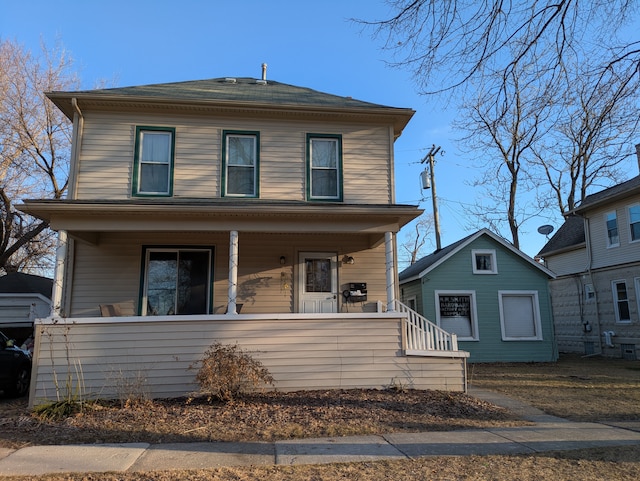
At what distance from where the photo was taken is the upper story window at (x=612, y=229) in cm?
1630

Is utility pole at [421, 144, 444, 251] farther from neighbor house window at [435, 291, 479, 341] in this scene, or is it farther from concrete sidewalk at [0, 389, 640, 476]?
concrete sidewalk at [0, 389, 640, 476]

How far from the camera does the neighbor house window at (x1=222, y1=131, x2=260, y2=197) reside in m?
10.1

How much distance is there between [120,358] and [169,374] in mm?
913

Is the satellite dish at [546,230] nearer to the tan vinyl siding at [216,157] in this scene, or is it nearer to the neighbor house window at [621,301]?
the neighbor house window at [621,301]

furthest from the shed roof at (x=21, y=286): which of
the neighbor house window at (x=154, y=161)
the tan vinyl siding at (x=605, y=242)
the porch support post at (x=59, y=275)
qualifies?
the tan vinyl siding at (x=605, y=242)

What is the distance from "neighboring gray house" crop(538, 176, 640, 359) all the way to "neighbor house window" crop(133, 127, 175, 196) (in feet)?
48.6

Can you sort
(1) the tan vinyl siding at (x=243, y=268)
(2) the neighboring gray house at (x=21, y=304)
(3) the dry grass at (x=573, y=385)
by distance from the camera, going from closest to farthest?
(3) the dry grass at (x=573, y=385) → (1) the tan vinyl siding at (x=243, y=268) → (2) the neighboring gray house at (x=21, y=304)

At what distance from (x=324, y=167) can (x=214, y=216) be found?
10.1 ft

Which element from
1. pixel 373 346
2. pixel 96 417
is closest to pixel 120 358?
pixel 96 417

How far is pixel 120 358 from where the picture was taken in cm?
786

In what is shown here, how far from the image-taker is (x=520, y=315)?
1487 cm

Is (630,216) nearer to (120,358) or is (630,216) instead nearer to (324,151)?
(324,151)

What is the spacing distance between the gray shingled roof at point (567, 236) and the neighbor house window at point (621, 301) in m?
2.81

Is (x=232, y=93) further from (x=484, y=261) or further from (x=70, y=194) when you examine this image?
(x=484, y=261)
